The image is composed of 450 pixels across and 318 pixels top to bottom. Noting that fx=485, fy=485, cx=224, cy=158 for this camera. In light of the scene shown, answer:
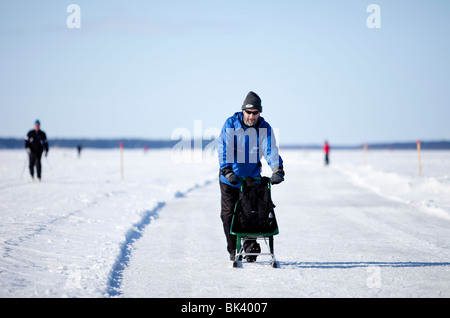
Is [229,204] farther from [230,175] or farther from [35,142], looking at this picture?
[35,142]

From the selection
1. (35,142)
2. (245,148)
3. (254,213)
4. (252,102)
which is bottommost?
(254,213)

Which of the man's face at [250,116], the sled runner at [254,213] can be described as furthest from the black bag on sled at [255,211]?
the man's face at [250,116]

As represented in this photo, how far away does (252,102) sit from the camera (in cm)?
545

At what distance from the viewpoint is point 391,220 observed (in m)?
9.59

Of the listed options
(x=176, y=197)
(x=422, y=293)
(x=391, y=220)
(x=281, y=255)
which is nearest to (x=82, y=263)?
(x=281, y=255)

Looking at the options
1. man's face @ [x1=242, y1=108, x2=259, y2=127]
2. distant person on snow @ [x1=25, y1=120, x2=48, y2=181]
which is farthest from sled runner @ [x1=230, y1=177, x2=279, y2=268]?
distant person on snow @ [x1=25, y1=120, x2=48, y2=181]

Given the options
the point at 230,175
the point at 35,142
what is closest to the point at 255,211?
the point at 230,175

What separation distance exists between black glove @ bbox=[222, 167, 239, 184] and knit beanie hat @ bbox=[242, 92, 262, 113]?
28.5 inches

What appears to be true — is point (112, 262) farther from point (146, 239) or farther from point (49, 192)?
point (49, 192)

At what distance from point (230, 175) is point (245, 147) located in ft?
1.58

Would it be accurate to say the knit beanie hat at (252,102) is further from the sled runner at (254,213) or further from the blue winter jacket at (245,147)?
the sled runner at (254,213)

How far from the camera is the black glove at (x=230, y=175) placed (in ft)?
17.3

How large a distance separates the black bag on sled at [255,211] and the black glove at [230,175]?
222 millimetres

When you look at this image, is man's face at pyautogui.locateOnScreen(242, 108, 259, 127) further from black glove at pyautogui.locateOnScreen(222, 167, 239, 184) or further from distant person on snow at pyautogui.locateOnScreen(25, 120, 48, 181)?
distant person on snow at pyautogui.locateOnScreen(25, 120, 48, 181)
